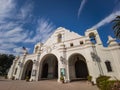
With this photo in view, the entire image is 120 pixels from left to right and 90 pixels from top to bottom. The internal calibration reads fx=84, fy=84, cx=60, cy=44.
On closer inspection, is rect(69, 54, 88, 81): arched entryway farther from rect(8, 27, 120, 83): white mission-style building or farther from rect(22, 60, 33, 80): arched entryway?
rect(22, 60, 33, 80): arched entryway

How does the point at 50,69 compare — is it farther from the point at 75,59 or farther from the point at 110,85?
the point at 110,85

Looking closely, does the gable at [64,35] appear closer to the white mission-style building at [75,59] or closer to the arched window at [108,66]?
the white mission-style building at [75,59]

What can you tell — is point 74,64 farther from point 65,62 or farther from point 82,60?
point 65,62

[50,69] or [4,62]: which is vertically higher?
[4,62]

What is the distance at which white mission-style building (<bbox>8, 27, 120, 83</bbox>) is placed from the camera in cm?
1391

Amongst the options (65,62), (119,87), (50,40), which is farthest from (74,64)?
(119,87)

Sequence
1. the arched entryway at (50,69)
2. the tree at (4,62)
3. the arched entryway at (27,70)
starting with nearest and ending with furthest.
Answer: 1. the arched entryway at (50,69)
2. the arched entryway at (27,70)
3. the tree at (4,62)

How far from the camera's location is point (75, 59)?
810 inches

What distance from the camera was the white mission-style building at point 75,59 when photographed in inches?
548

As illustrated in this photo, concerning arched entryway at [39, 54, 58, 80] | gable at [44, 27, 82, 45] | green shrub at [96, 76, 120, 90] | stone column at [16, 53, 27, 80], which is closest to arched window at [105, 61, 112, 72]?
green shrub at [96, 76, 120, 90]

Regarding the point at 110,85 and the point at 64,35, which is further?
the point at 64,35

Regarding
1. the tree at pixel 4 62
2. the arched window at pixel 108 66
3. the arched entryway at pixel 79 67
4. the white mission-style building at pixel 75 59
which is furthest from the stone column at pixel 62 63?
the tree at pixel 4 62

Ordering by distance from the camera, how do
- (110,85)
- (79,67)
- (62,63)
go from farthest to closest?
(79,67) → (62,63) → (110,85)

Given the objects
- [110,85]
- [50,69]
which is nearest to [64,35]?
[50,69]
